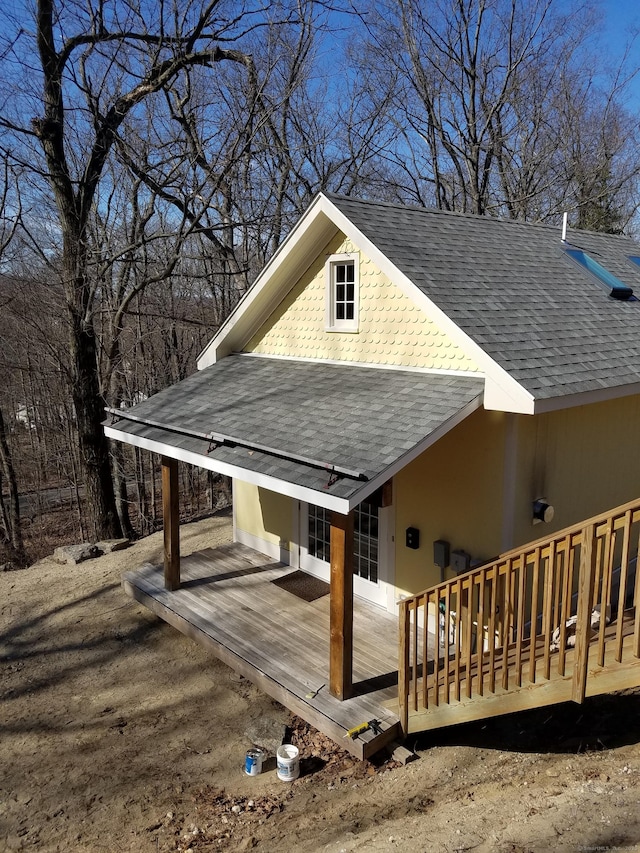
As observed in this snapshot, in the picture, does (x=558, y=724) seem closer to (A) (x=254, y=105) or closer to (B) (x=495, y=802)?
(B) (x=495, y=802)

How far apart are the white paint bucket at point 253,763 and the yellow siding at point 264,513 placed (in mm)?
4156

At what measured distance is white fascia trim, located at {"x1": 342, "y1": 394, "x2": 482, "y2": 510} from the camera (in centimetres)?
564

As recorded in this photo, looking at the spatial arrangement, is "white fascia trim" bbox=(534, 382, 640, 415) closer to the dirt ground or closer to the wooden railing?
the wooden railing

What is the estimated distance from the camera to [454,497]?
753 centimetres

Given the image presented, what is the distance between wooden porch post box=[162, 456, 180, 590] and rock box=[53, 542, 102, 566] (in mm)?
3360

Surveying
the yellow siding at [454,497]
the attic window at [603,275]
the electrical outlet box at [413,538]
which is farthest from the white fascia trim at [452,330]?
the attic window at [603,275]

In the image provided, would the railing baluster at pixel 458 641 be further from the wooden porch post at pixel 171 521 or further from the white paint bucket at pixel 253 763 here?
the wooden porch post at pixel 171 521

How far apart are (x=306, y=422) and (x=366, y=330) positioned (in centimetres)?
200

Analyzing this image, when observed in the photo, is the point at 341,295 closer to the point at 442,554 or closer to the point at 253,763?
the point at 442,554

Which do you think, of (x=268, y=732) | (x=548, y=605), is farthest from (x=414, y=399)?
(x=268, y=732)

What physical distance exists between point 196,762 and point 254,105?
13.4m

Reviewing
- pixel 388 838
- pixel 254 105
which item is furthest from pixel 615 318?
pixel 254 105

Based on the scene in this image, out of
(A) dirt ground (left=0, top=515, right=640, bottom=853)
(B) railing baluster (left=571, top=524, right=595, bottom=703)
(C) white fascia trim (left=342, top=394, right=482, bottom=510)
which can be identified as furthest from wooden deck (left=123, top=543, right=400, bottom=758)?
(C) white fascia trim (left=342, top=394, right=482, bottom=510)

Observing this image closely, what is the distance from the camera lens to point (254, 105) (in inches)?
559
